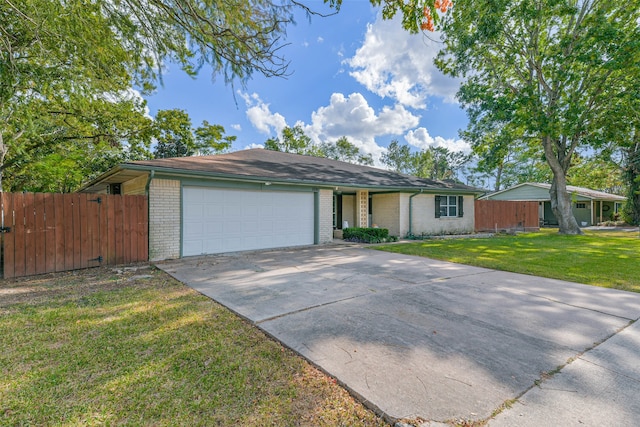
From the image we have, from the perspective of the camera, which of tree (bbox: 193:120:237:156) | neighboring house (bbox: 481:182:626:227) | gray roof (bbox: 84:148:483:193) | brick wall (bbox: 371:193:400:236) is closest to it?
gray roof (bbox: 84:148:483:193)

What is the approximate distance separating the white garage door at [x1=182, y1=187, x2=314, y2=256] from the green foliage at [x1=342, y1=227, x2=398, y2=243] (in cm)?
216

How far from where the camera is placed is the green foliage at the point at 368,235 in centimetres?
1191

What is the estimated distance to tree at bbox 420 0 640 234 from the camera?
12.8 meters

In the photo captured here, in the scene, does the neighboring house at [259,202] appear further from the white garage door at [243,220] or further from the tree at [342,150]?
the tree at [342,150]

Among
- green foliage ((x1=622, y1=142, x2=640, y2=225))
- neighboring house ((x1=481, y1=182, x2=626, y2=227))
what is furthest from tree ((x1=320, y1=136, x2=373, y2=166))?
green foliage ((x1=622, y1=142, x2=640, y2=225))

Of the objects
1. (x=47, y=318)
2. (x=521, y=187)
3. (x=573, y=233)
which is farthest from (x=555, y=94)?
(x=47, y=318)

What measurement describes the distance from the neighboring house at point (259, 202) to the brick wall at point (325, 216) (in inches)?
1.5

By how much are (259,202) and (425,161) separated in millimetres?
41637

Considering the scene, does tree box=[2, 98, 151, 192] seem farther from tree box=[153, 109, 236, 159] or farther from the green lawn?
the green lawn

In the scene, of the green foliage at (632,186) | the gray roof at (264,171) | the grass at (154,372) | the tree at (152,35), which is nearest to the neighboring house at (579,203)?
the green foliage at (632,186)

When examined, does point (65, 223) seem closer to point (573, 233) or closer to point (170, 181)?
point (170, 181)

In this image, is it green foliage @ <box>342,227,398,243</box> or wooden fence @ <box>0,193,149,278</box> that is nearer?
wooden fence @ <box>0,193,149,278</box>

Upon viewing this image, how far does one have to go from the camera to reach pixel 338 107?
82.0 ft

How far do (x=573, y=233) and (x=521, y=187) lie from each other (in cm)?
1145
